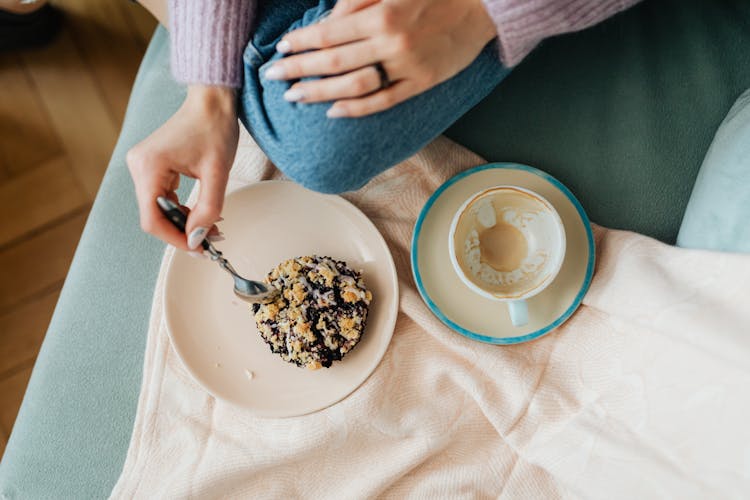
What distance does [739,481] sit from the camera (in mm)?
578

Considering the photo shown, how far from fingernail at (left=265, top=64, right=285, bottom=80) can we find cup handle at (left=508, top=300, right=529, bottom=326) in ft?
1.25

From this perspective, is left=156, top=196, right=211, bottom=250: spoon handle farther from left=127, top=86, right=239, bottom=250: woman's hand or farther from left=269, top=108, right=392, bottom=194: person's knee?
left=269, top=108, right=392, bottom=194: person's knee

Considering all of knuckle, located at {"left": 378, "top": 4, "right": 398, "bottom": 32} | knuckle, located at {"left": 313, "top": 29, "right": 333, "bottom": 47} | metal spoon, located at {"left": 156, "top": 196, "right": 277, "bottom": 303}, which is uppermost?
knuckle, located at {"left": 378, "top": 4, "right": 398, "bottom": 32}

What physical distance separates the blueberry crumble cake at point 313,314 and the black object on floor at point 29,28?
81 cm

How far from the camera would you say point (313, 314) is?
736 mm

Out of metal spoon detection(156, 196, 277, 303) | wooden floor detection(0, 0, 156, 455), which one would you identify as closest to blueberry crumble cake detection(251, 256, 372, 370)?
metal spoon detection(156, 196, 277, 303)

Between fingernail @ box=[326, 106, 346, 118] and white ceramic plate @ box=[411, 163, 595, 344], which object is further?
white ceramic plate @ box=[411, 163, 595, 344]

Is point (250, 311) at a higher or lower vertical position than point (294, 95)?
lower

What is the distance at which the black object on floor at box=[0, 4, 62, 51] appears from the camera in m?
1.12

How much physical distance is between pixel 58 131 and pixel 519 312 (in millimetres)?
1026

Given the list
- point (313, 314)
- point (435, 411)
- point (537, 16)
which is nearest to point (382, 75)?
point (537, 16)

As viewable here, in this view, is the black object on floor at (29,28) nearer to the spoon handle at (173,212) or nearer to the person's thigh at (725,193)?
the spoon handle at (173,212)

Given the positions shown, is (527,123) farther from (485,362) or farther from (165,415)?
(165,415)

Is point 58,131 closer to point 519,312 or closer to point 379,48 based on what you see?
point 379,48
